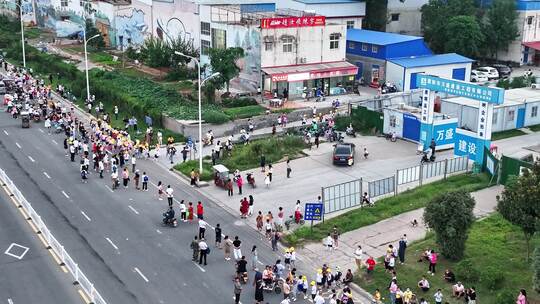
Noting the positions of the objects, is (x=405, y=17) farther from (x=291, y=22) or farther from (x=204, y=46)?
(x=204, y=46)

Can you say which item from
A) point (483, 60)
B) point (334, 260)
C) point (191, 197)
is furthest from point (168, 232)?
point (483, 60)

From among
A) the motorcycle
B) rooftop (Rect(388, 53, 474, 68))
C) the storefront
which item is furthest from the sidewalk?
rooftop (Rect(388, 53, 474, 68))

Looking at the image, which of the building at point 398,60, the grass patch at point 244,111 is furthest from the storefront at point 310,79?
the grass patch at point 244,111

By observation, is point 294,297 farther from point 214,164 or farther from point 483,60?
point 483,60

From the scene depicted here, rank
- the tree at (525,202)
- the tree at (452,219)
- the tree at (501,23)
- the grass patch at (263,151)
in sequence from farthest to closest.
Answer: the tree at (501,23)
the grass patch at (263,151)
the tree at (452,219)
the tree at (525,202)

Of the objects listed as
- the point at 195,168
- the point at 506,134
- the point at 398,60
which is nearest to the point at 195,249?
the point at 195,168

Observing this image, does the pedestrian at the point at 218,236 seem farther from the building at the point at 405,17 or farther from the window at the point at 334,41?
the building at the point at 405,17
